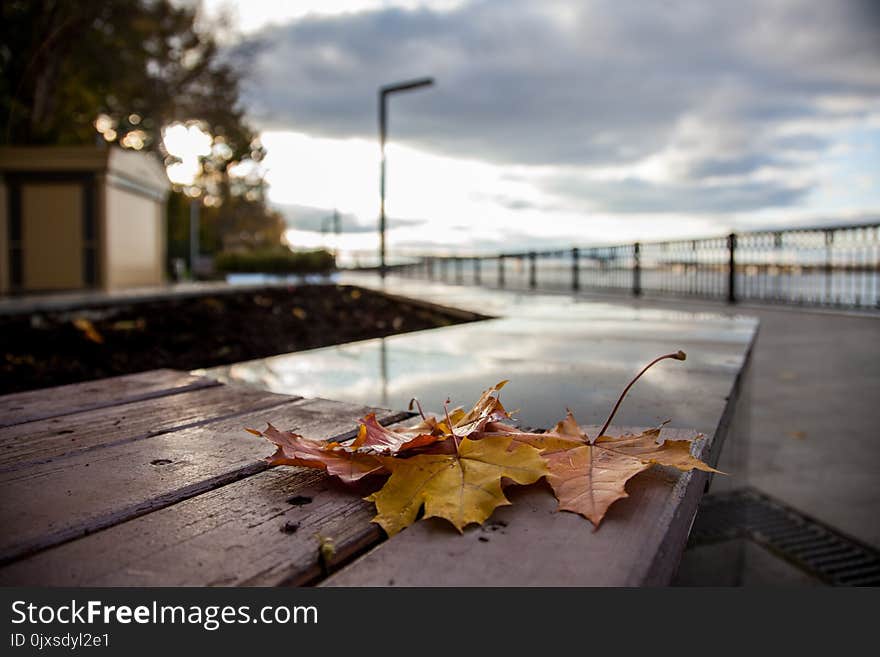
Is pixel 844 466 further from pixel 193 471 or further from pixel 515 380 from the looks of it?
pixel 193 471

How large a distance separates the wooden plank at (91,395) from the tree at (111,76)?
249 inches

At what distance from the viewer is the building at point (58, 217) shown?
8.42 m

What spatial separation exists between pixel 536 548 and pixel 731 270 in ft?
37.5

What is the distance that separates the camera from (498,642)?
0.62 m

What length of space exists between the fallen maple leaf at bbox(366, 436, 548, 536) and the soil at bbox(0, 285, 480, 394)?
2943mm

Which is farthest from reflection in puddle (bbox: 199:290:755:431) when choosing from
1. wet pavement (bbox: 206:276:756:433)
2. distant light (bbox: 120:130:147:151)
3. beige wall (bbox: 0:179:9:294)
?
distant light (bbox: 120:130:147:151)

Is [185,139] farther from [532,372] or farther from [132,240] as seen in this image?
[532,372]

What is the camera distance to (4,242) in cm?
844

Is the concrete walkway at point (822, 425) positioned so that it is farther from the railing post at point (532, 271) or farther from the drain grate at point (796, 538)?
the railing post at point (532, 271)

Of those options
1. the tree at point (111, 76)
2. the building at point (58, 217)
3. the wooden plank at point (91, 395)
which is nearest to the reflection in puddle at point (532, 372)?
the wooden plank at point (91, 395)

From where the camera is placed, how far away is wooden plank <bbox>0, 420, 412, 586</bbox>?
706 millimetres

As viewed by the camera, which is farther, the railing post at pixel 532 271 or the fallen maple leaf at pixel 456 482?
the railing post at pixel 532 271

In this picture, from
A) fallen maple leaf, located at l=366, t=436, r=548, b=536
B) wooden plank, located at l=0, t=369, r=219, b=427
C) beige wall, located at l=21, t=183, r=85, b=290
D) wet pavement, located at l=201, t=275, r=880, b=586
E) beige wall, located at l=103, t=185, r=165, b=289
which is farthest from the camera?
beige wall, located at l=103, t=185, r=165, b=289

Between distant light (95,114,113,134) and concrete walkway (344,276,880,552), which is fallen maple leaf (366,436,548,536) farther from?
distant light (95,114,113,134)
